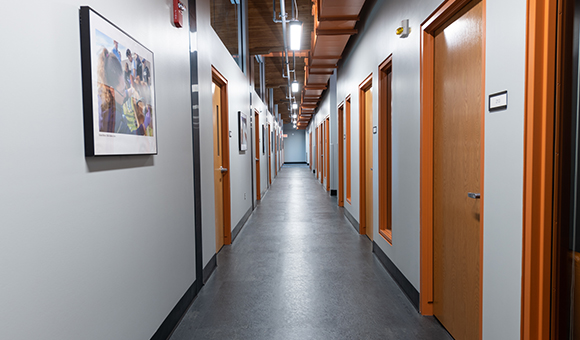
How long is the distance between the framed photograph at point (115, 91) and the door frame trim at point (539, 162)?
172 cm

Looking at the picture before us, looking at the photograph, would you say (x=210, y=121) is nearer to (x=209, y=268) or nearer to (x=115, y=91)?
(x=209, y=268)

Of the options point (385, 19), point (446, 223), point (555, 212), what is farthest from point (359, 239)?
point (555, 212)

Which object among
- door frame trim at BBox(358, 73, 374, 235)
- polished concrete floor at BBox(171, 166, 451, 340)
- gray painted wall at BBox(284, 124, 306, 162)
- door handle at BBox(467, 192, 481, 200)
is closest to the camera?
door handle at BBox(467, 192, 481, 200)

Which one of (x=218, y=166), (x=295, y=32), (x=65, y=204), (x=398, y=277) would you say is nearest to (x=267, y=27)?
(x=295, y=32)

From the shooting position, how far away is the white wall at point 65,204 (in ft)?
3.30

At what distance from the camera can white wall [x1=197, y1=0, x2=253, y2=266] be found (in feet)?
10.2

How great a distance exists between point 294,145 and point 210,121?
22844mm

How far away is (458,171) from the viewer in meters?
2.04

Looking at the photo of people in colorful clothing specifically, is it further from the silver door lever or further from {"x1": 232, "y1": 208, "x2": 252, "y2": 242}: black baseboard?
{"x1": 232, "y1": 208, "x2": 252, "y2": 242}: black baseboard

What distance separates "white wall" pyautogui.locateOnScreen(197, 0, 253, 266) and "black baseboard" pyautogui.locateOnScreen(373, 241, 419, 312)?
1.76 metres

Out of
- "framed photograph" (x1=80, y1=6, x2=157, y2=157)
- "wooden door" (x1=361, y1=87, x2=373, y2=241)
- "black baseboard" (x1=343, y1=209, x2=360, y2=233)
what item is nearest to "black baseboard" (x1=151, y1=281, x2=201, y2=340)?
"framed photograph" (x1=80, y1=6, x2=157, y2=157)

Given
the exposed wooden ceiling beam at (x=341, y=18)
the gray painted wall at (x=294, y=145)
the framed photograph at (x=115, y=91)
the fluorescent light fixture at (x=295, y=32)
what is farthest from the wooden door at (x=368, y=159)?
the gray painted wall at (x=294, y=145)

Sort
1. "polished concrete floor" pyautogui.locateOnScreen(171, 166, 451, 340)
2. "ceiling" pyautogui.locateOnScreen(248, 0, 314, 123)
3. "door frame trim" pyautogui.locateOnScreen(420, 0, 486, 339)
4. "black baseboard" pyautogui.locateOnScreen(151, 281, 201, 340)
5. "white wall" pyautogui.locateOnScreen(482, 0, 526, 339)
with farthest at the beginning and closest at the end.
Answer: "ceiling" pyautogui.locateOnScreen(248, 0, 314, 123)
"door frame trim" pyautogui.locateOnScreen(420, 0, 486, 339)
"polished concrete floor" pyautogui.locateOnScreen(171, 166, 451, 340)
"black baseboard" pyautogui.locateOnScreen(151, 281, 201, 340)
"white wall" pyautogui.locateOnScreen(482, 0, 526, 339)

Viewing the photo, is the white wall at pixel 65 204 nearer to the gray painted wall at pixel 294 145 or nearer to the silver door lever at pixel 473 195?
the silver door lever at pixel 473 195
